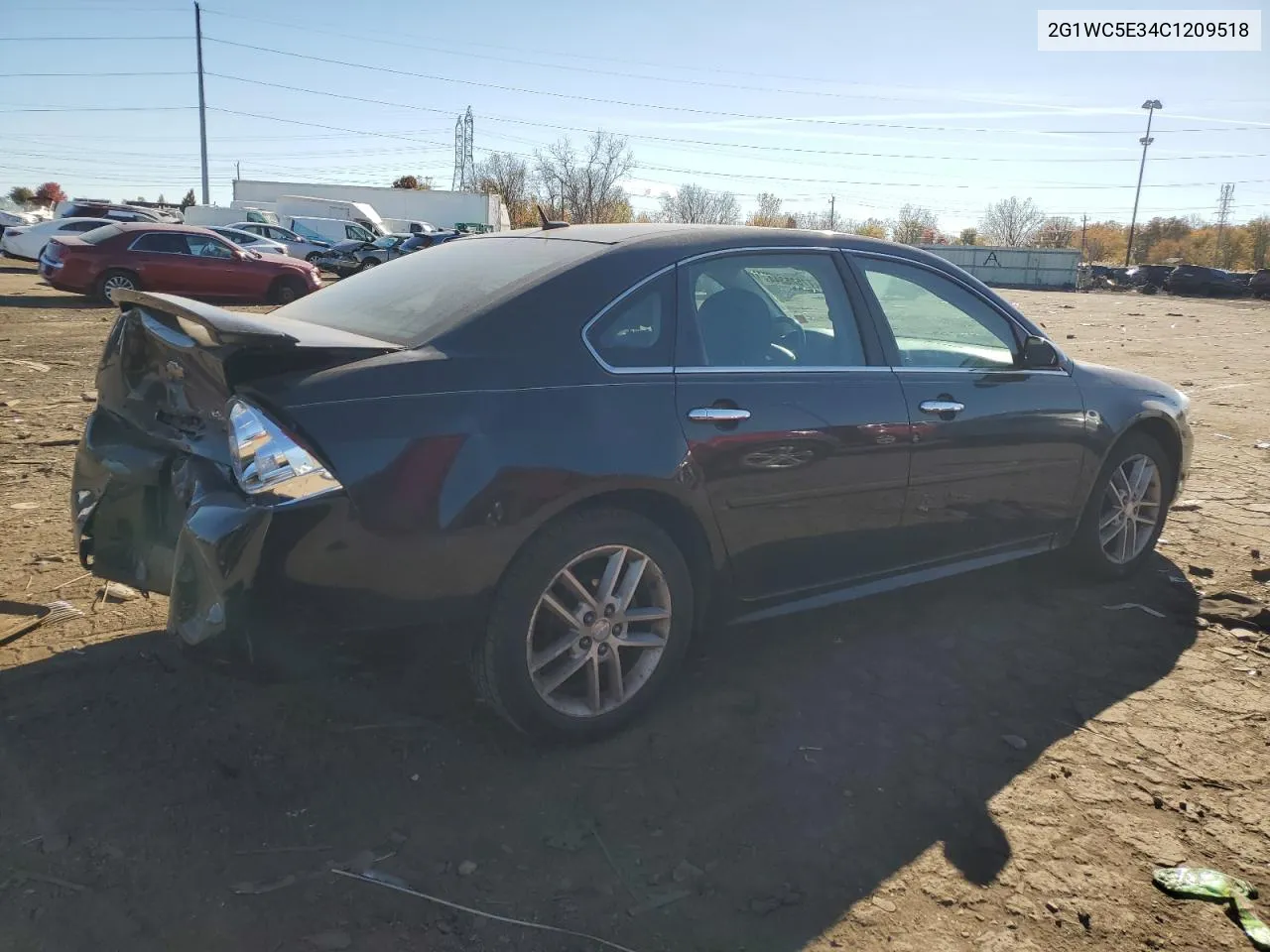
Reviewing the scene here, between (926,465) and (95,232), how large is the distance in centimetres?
1740

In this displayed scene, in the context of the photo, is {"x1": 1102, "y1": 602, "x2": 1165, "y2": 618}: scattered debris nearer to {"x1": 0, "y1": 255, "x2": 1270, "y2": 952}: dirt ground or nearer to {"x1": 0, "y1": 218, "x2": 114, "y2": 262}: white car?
{"x1": 0, "y1": 255, "x2": 1270, "y2": 952}: dirt ground

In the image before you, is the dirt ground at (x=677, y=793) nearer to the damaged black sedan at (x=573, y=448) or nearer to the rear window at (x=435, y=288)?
the damaged black sedan at (x=573, y=448)

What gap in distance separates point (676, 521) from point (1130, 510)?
275 centimetres

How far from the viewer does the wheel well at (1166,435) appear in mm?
4695

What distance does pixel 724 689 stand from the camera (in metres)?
3.53

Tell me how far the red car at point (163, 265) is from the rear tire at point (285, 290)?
0.02 metres

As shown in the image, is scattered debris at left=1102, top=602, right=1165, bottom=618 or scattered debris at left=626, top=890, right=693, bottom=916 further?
scattered debris at left=1102, top=602, right=1165, bottom=618

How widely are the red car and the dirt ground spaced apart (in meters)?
14.5

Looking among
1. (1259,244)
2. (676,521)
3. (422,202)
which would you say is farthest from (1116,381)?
(1259,244)

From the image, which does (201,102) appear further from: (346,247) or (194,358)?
(194,358)

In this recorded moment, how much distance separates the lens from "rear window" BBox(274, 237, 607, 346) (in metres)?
3.01

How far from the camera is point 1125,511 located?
4.68m

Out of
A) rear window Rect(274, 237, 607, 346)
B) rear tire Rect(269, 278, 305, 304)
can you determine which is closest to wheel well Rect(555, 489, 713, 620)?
rear window Rect(274, 237, 607, 346)

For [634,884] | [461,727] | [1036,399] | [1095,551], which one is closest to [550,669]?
[461,727]
